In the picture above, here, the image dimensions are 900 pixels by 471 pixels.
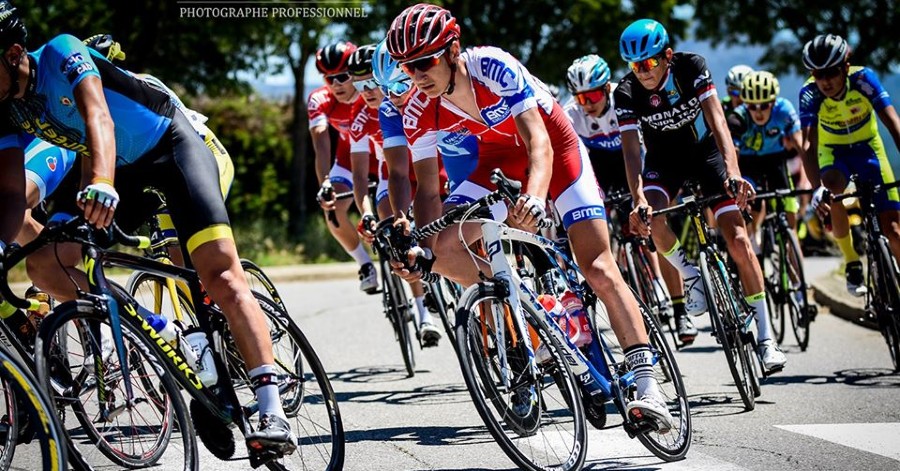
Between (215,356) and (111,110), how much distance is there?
3.78 feet

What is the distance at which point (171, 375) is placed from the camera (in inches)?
186

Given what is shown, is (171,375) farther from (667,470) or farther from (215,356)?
(667,470)

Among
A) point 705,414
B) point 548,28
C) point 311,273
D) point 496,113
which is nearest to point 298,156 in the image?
point 311,273

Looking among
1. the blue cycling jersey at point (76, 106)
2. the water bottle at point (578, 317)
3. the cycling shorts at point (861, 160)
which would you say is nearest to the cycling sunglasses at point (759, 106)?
the cycling shorts at point (861, 160)

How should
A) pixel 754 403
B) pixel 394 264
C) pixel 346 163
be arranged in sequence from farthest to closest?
pixel 346 163
pixel 754 403
pixel 394 264

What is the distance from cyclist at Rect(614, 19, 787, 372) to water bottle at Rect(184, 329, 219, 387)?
11.0 feet

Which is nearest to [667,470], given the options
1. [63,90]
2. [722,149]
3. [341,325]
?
[722,149]

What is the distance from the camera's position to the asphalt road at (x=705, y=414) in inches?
229

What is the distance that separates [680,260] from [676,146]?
821 mm

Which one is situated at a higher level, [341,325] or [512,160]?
[512,160]

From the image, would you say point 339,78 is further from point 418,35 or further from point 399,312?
point 418,35

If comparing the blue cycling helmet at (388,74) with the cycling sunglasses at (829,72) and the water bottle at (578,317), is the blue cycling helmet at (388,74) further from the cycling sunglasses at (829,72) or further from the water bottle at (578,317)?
the cycling sunglasses at (829,72)

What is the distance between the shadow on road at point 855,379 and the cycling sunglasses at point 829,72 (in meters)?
2.24

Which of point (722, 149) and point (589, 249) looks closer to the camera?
point (589, 249)
